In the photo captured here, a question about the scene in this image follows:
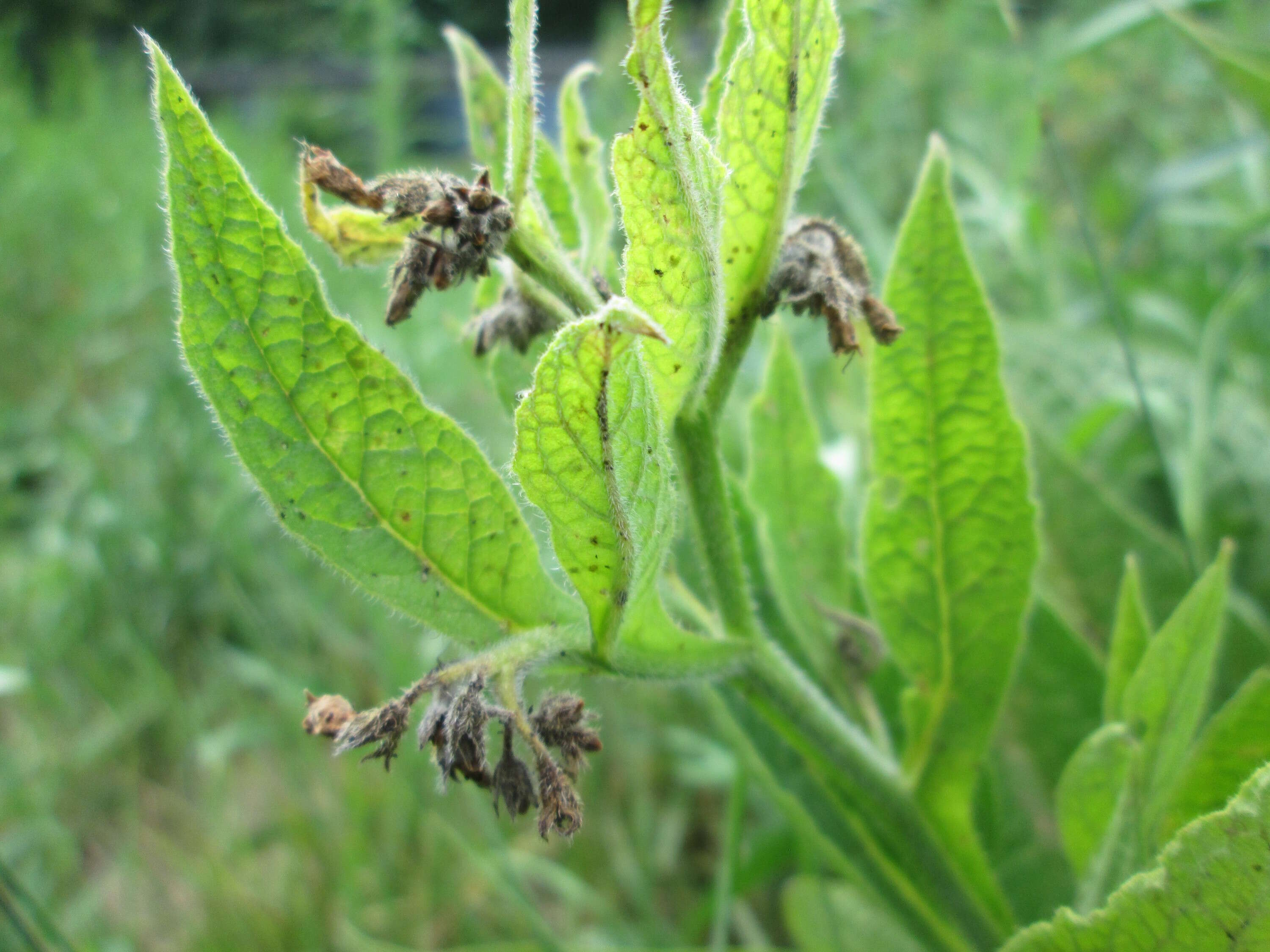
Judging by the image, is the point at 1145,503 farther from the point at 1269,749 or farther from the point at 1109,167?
the point at 1109,167

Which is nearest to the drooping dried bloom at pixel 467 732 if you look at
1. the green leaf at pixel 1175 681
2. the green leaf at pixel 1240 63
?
the green leaf at pixel 1175 681

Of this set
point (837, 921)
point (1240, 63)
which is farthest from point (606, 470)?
point (1240, 63)

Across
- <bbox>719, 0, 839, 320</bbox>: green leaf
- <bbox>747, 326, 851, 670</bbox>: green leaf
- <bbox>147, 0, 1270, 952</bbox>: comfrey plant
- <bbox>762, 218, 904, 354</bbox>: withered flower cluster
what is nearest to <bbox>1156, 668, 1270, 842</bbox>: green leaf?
<bbox>147, 0, 1270, 952</bbox>: comfrey plant

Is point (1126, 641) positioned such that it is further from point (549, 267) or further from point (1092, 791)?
point (549, 267)

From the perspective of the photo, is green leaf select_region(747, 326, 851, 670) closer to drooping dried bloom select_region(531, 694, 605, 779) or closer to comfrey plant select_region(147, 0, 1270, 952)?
comfrey plant select_region(147, 0, 1270, 952)

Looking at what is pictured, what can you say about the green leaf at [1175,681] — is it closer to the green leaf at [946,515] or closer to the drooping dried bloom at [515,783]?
the green leaf at [946,515]
